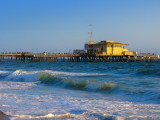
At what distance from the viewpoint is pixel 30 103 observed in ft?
27.8

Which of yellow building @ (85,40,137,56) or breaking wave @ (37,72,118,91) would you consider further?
yellow building @ (85,40,137,56)

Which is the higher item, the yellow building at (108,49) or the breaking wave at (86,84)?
the yellow building at (108,49)

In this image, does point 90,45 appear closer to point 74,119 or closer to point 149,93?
point 149,93

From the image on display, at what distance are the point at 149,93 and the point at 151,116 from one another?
13.6ft

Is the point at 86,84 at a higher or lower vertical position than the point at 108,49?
lower

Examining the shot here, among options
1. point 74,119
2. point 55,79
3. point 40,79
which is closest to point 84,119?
point 74,119

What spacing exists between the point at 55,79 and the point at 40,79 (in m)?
1.78

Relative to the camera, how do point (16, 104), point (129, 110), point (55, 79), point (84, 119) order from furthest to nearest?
point (55, 79) → point (16, 104) → point (129, 110) → point (84, 119)

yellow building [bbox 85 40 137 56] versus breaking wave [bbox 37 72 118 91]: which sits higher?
yellow building [bbox 85 40 137 56]

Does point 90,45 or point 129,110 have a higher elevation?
point 90,45

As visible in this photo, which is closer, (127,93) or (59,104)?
(59,104)

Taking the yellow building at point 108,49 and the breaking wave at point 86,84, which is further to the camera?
the yellow building at point 108,49

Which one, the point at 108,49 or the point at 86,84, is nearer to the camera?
the point at 86,84

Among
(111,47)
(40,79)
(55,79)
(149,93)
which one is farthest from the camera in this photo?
(111,47)
